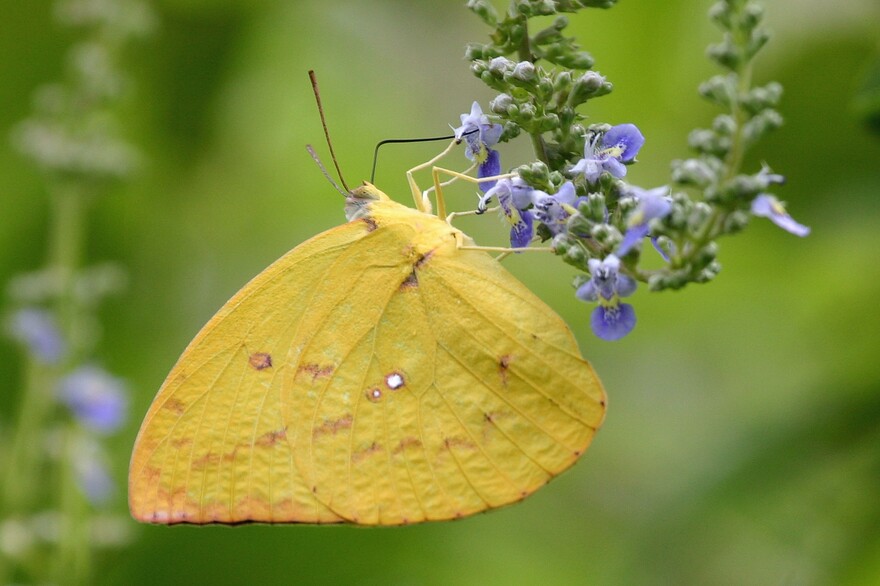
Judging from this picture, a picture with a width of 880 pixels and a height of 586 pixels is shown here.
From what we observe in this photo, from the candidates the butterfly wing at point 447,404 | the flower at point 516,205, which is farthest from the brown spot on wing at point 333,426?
the flower at point 516,205

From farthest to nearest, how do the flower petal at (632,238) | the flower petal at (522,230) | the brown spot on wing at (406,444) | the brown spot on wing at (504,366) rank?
the brown spot on wing at (406,444)
the brown spot on wing at (504,366)
the flower petal at (522,230)
the flower petal at (632,238)

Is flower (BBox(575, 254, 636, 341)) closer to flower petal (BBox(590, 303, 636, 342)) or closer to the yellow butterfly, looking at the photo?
flower petal (BBox(590, 303, 636, 342))

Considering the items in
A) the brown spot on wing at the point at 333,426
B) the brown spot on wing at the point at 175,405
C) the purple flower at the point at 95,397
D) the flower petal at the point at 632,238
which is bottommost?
the purple flower at the point at 95,397

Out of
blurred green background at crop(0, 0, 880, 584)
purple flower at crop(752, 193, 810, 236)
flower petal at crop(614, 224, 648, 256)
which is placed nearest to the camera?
purple flower at crop(752, 193, 810, 236)

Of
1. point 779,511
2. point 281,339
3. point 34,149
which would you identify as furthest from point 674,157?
point 34,149

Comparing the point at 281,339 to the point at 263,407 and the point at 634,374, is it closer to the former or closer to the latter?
the point at 263,407

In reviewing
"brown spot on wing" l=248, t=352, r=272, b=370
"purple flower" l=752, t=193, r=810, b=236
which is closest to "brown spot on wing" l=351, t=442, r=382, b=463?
"brown spot on wing" l=248, t=352, r=272, b=370

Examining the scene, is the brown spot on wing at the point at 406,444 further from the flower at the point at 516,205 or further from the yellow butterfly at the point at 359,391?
the flower at the point at 516,205
